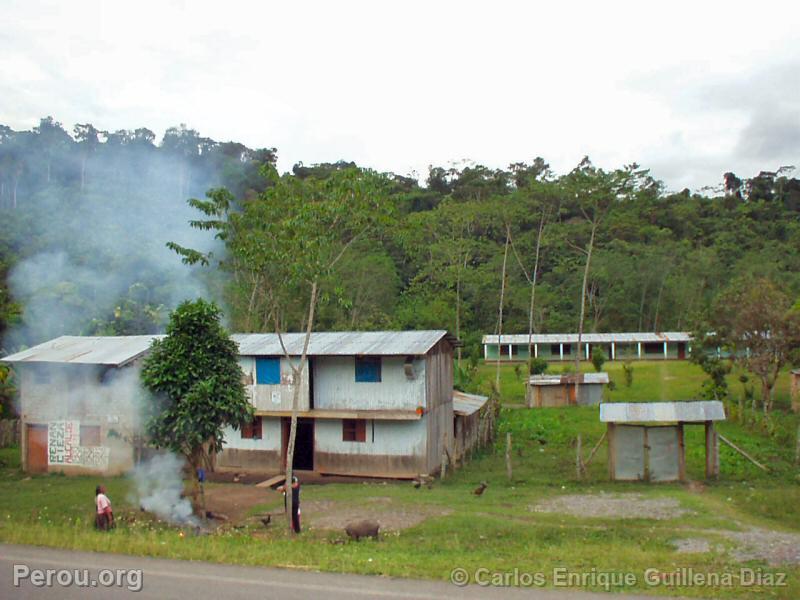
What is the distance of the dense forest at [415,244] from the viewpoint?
39281 millimetres

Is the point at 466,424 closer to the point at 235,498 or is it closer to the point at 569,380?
the point at 235,498

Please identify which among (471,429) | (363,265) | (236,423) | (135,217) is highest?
(135,217)

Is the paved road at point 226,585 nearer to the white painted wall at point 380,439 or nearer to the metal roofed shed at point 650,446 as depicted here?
the metal roofed shed at point 650,446

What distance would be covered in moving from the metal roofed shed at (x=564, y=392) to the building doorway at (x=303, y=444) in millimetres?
17022

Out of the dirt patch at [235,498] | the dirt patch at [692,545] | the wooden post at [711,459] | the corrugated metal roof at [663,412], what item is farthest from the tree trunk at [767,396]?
the dirt patch at [235,498]

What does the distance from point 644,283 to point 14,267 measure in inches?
2060

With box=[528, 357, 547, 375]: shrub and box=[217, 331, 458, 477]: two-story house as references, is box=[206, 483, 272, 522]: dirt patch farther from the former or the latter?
box=[528, 357, 547, 375]: shrub

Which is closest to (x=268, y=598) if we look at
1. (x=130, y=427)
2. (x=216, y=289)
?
(x=130, y=427)

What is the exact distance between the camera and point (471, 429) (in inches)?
1221

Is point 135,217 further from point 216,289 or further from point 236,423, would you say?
point 236,423

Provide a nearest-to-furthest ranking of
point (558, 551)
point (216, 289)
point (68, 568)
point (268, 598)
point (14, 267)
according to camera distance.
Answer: point (268, 598)
point (68, 568)
point (558, 551)
point (14, 267)
point (216, 289)

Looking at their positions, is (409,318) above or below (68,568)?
above

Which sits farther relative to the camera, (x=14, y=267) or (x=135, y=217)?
(x=135, y=217)

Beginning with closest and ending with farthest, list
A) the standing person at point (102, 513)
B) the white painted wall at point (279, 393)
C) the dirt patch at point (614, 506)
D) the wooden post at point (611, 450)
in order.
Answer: the standing person at point (102, 513), the dirt patch at point (614, 506), the wooden post at point (611, 450), the white painted wall at point (279, 393)
